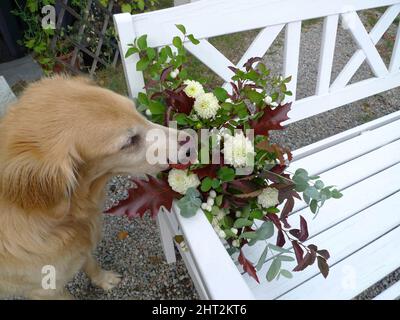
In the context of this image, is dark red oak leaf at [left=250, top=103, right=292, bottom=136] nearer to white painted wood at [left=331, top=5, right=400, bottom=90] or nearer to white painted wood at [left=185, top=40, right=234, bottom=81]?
white painted wood at [left=185, top=40, right=234, bottom=81]

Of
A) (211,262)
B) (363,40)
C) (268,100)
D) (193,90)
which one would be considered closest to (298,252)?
(211,262)

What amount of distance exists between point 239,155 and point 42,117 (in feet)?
2.32

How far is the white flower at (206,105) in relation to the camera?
48.1 inches

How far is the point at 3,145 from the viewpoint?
123cm

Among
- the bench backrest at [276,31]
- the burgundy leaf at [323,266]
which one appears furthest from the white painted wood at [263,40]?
the burgundy leaf at [323,266]

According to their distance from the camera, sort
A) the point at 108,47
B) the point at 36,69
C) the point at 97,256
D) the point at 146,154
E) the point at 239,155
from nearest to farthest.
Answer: the point at 239,155
the point at 146,154
the point at 97,256
the point at 36,69
the point at 108,47

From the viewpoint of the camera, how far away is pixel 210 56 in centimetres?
168

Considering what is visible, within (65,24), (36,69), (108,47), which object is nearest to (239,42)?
(108,47)

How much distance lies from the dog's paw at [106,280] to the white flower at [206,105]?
1.33 meters

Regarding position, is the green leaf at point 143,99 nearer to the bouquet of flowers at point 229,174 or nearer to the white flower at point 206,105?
the bouquet of flowers at point 229,174

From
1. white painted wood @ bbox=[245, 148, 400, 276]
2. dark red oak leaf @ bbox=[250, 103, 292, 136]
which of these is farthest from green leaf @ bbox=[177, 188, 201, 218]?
white painted wood @ bbox=[245, 148, 400, 276]

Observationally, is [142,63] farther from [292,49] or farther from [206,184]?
[292,49]
